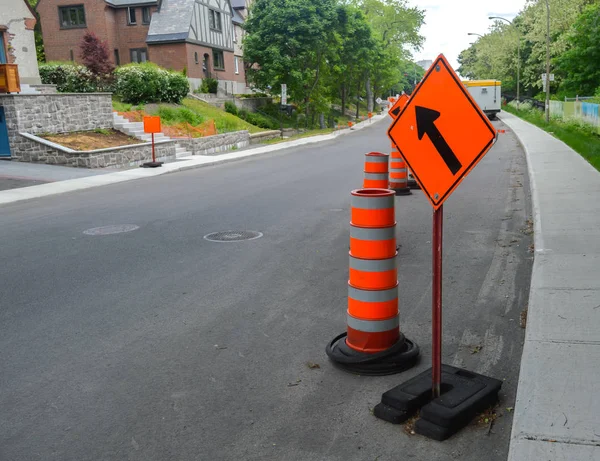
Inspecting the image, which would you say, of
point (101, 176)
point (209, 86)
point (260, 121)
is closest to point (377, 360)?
point (101, 176)

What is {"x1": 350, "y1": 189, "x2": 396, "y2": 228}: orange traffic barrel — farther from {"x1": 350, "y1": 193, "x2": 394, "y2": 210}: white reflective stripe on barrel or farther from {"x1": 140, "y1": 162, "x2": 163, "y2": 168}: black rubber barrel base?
{"x1": 140, "y1": 162, "x2": 163, "y2": 168}: black rubber barrel base

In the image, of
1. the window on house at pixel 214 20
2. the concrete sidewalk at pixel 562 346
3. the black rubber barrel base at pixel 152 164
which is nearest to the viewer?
the concrete sidewalk at pixel 562 346

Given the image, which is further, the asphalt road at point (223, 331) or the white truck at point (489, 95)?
the white truck at point (489, 95)

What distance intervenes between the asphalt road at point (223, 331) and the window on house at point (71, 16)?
3693cm

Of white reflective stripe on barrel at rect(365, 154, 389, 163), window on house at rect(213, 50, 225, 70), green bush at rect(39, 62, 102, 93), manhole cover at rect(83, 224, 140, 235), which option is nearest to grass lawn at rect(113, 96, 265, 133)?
green bush at rect(39, 62, 102, 93)

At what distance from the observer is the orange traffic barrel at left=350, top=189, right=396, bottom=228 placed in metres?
4.40

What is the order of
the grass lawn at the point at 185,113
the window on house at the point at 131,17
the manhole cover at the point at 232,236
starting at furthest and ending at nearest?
the window on house at the point at 131,17 → the grass lawn at the point at 185,113 → the manhole cover at the point at 232,236

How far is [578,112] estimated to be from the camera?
3053 cm

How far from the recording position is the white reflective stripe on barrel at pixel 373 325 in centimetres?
454

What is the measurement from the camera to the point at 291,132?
3991 centimetres

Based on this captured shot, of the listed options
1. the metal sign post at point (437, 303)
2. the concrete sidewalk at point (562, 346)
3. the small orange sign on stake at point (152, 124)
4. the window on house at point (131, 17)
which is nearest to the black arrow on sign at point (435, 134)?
the metal sign post at point (437, 303)

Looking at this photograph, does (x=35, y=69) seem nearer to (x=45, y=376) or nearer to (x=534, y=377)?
(x=45, y=376)

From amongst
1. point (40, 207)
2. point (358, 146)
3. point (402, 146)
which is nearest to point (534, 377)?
point (402, 146)

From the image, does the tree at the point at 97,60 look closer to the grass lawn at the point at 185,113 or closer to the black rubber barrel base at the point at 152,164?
the grass lawn at the point at 185,113
